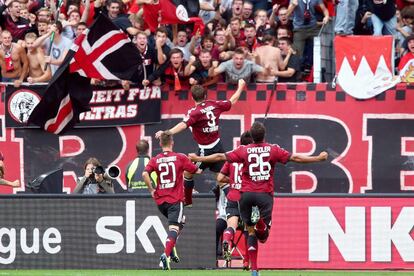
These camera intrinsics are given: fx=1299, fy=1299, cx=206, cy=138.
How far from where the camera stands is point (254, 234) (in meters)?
16.9

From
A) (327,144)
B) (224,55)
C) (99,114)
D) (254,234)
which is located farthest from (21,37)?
(254,234)

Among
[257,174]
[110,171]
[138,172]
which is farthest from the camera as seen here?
[110,171]

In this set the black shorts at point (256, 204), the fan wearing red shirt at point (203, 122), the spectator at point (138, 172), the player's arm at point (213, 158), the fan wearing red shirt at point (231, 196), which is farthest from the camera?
the spectator at point (138, 172)

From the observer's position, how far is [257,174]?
651 inches

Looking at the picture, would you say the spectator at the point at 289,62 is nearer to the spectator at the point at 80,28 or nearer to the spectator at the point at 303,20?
the spectator at the point at 303,20

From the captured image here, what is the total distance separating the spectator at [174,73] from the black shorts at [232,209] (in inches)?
150

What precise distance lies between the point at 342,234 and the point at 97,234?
3656mm

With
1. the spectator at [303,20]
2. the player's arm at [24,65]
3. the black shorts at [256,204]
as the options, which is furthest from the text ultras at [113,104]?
the black shorts at [256,204]

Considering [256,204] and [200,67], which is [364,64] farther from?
[256,204]

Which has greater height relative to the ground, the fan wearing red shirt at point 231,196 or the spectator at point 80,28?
the spectator at point 80,28

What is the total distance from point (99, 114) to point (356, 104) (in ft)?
14.4

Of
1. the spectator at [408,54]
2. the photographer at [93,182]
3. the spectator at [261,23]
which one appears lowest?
the photographer at [93,182]

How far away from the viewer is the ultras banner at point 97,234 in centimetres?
1934

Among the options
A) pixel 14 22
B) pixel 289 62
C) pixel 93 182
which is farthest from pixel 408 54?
pixel 14 22
